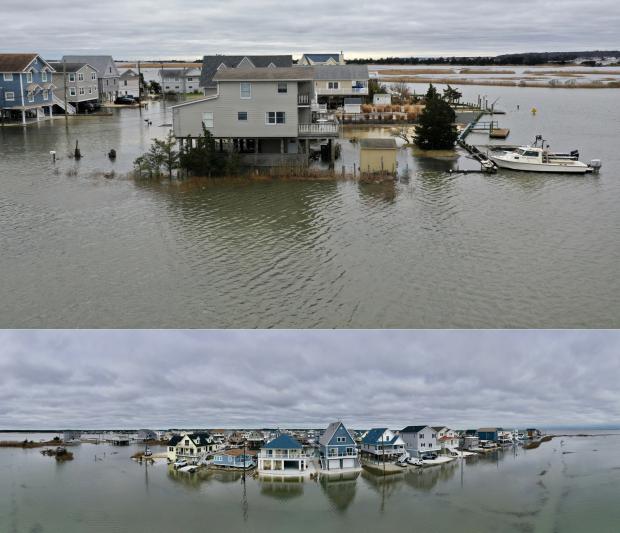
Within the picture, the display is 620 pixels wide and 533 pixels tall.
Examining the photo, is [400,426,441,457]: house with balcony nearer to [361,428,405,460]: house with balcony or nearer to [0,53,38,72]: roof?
[361,428,405,460]: house with balcony

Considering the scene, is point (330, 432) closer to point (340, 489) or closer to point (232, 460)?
point (340, 489)

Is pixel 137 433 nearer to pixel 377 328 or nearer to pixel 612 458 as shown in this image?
pixel 377 328

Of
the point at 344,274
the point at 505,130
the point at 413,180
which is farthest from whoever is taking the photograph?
the point at 505,130

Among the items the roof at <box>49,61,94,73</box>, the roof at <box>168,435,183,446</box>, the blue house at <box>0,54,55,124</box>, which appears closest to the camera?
the roof at <box>168,435,183,446</box>

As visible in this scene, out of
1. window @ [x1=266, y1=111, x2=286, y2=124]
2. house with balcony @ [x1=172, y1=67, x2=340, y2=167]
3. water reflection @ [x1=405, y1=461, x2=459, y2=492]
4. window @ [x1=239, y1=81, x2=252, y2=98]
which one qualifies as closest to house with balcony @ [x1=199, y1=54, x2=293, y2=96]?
house with balcony @ [x1=172, y1=67, x2=340, y2=167]

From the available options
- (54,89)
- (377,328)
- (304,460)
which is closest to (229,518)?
(304,460)

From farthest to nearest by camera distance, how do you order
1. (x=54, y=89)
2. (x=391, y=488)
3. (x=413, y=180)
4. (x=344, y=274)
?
(x=54, y=89) < (x=413, y=180) < (x=344, y=274) < (x=391, y=488)
